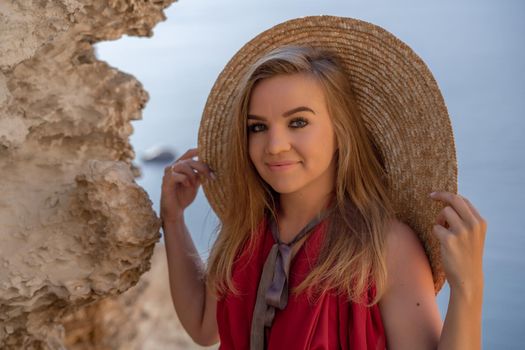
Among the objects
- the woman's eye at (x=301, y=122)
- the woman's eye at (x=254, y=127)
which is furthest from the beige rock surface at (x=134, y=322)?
the woman's eye at (x=301, y=122)

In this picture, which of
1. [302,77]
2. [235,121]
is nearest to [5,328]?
[235,121]

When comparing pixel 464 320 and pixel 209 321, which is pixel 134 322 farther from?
pixel 464 320

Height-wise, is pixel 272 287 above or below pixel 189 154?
below

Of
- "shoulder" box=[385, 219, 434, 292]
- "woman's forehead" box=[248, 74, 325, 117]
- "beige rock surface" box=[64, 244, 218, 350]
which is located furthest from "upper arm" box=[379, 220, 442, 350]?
"beige rock surface" box=[64, 244, 218, 350]

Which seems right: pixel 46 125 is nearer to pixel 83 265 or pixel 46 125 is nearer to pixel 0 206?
pixel 0 206

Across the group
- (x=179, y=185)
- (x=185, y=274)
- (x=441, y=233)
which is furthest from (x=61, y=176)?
(x=441, y=233)

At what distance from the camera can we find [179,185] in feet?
5.70

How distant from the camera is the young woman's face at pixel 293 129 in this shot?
4.62 ft

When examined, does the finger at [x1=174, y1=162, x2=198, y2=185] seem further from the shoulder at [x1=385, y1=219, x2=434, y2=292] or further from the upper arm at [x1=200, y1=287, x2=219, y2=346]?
the shoulder at [x1=385, y1=219, x2=434, y2=292]

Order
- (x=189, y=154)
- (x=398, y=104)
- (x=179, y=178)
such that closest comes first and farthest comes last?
(x=398, y=104) → (x=179, y=178) → (x=189, y=154)

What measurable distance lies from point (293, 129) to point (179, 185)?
0.45 meters

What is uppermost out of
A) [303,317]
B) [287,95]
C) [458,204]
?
[287,95]

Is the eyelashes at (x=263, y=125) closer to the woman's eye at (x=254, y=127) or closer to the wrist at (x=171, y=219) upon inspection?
the woman's eye at (x=254, y=127)

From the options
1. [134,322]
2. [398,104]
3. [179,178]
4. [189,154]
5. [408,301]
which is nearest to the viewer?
[408,301]
